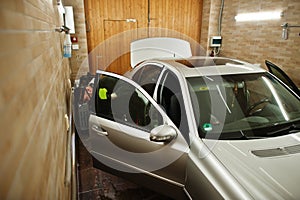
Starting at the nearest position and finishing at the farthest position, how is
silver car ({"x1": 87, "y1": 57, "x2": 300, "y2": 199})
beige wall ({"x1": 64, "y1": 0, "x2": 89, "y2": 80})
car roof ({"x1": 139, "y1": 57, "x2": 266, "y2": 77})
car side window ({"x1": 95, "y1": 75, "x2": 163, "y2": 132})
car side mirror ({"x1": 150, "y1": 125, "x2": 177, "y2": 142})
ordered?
1. silver car ({"x1": 87, "y1": 57, "x2": 300, "y2": 199})
2. car side mirror ({"x1": 150, "y1": 125, "x2": 177, "y2": 142})
3. car side window ({"x1": 95, "y1": 75, "x2": 163, "y2": 132})
4. car roof ({"x1": 139, "y1": 57, "x2": 266, "y2": 77})
5. beige wall ({"x1": 64, "y1": 0, "x2": 89, "y2": 80})

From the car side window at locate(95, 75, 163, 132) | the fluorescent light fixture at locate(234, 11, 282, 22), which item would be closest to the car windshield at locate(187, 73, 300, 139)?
the car side window at locate(95, 75, 163, 132)

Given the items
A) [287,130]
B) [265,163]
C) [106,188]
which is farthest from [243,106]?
[106,188]

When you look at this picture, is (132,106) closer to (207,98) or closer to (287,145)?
(207,98)

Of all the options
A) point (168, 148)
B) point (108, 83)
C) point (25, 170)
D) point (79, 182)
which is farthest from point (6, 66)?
point (79, 182)

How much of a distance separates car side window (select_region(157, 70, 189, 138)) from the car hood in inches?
11.7

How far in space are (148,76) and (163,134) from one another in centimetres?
112

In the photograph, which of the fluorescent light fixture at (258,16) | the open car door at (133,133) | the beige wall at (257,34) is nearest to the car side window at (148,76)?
the open car door at (133,133)

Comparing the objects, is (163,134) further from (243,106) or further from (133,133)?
(243,106)

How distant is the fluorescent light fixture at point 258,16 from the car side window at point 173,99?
353 centimetres

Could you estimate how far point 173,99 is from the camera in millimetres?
2021

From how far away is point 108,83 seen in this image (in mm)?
2480

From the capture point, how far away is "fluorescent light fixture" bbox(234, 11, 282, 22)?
14.5 ft

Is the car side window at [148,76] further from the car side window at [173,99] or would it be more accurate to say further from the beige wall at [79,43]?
the beige wall at [79,43]

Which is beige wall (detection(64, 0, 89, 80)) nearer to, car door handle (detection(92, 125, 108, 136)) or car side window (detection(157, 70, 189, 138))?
car door handle (detection(92, 125, 108, 136))
